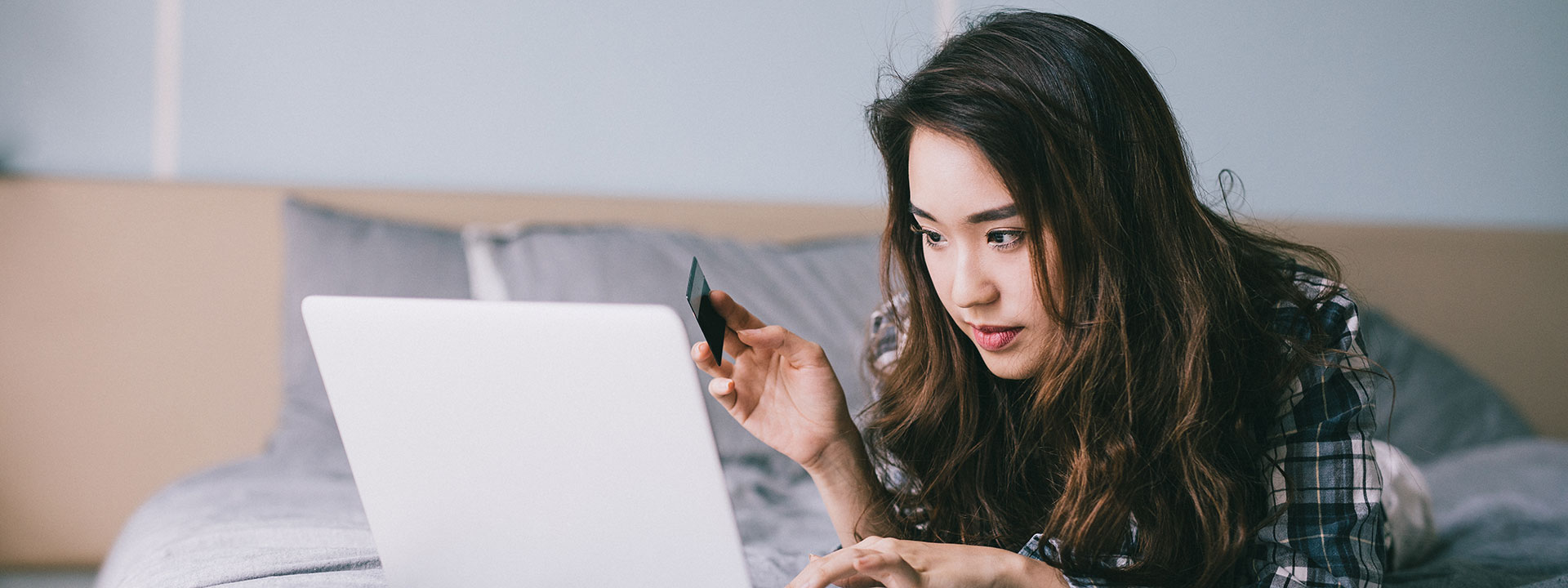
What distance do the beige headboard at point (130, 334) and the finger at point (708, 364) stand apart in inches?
36.6

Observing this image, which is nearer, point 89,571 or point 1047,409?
point 1047,409

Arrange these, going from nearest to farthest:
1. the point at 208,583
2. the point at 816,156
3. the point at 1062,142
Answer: the point at 1062,142
the point at 208,583
the point at 816,156

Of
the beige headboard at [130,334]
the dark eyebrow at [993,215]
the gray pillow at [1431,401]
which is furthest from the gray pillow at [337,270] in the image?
the gray pillow at [1431,401]

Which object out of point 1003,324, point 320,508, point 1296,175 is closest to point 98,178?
point 320,508

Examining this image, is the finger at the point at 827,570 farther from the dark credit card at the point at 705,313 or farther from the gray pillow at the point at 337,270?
the gray pillow at the point at 337,270

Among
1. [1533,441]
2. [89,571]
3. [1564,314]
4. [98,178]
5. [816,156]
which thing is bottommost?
[1533,441]

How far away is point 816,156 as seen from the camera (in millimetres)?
1857

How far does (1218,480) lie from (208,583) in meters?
0.84

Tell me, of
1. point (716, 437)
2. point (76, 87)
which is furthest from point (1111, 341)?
point (76, 87)

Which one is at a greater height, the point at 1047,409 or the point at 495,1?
the point at 495,1

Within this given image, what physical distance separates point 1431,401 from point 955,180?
4.28 ft

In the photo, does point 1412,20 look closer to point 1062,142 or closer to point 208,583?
point 1062,142

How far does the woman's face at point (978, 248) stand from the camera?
75 centimetres

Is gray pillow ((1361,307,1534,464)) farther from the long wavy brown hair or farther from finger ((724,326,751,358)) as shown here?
finger ((724,326,751,358))
